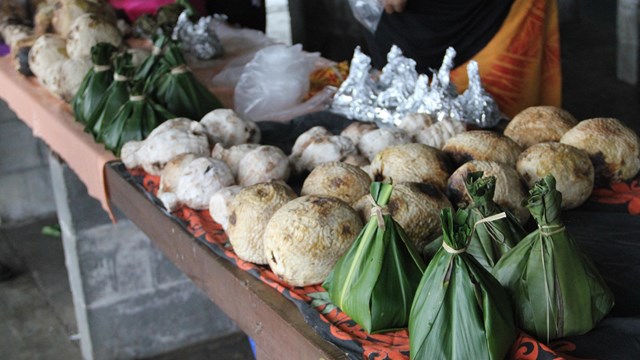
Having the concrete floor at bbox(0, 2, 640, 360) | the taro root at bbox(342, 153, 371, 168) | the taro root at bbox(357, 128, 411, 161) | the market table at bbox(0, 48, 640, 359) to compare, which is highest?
the taro root at bbox(357, 128, 411, 161)

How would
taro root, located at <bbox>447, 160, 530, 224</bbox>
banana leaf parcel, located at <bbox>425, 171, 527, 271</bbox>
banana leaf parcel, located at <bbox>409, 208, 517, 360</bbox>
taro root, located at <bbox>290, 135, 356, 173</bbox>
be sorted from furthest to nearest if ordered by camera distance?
1. taro root, located at <bbox>290, 135, 356, 173</bbox>
2. taro root, located at <bbox>447, 160, 530, 224</bbox>
3. banana leaf parcel, located at <bbox>425, 171, 527, 271</bbox>
4. banana leaf parcel, located at <bbox>409, 208, 517, 360</bbox>

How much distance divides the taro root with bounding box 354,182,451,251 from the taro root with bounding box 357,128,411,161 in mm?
469

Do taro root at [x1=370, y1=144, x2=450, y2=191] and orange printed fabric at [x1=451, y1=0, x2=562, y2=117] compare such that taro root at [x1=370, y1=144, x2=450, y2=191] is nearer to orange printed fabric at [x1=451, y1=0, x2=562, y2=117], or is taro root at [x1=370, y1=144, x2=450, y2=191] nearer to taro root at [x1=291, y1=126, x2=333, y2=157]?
taro root at [x1=291, y1=126, x2=333, y2=157]

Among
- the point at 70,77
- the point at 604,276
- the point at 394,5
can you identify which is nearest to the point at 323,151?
the point at 604,276

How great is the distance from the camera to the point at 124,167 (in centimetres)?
237

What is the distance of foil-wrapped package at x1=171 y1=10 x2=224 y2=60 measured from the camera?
3.66m

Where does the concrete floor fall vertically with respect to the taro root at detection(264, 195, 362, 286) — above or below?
below

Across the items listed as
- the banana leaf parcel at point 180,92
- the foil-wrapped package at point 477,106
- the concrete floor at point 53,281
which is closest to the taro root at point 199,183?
the banana leaf parcel at point 180,92

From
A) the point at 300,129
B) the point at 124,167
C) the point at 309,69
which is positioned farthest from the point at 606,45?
the point at 124,167

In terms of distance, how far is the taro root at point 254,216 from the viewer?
5.33 ft

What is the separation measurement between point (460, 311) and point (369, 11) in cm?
268

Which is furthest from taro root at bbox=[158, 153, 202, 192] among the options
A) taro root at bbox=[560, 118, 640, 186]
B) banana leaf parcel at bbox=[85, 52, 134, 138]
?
taro root at bbox=[560, 118, 640, 186]

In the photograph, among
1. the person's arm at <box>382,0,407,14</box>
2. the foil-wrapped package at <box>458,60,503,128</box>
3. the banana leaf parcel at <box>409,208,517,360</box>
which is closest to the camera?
the banana leaf parcel at <box>409,208,517,360</box>

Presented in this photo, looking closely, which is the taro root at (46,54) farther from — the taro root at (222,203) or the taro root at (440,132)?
the taro root at (440,132)
